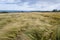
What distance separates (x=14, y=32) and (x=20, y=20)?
78.7 inches

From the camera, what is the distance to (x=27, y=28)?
8930 millimetres

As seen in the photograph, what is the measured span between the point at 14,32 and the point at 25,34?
542mm

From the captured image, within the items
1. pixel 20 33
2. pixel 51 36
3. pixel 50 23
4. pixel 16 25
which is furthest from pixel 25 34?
pixel 50 23

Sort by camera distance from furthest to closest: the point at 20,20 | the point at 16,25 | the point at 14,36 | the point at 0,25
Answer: the point at 20,20, the point at 16,25, the point at 0,25, the point at 14,36

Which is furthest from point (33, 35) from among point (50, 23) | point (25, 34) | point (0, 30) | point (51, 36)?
point (50, 23)

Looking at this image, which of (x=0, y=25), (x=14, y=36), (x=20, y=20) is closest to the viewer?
(x=14, y=36)

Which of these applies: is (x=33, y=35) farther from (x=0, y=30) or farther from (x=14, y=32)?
(x=0, y=30)

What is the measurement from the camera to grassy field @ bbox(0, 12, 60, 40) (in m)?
7.95

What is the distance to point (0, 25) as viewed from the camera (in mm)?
8414

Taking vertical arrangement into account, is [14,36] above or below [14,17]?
below

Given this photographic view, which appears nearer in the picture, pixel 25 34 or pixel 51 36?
pixel 25 34

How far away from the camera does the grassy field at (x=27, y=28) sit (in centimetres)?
795

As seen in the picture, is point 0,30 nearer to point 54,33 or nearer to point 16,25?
point 16,25

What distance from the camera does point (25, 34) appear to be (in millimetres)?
8281
